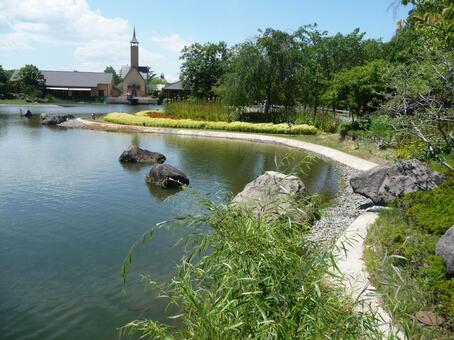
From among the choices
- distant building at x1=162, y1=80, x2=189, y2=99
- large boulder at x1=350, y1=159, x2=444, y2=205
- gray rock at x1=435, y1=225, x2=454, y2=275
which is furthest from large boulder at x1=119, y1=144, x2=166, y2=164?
distant building at x1=162, y1=80, x2=189, y2=99

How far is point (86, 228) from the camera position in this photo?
1017 cm

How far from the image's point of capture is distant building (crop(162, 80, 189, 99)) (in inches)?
2657

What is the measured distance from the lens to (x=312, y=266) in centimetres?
403

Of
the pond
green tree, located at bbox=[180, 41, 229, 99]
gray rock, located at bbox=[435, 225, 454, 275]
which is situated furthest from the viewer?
green tree, located at bbox=[180, 41, 229, 99]

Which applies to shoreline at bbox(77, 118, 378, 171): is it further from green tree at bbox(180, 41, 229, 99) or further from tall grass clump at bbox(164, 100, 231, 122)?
green tree at bbox(180, 41, 229, 99)

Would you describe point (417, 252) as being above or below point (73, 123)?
above

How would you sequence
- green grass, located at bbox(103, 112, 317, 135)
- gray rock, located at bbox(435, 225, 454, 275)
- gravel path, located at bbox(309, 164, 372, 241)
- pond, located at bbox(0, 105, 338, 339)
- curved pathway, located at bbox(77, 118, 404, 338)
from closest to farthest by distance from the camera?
curved pathway, located at bbox(77, 118, 404, 338)
gray rock, located at bbox(435, 225, 454, 275)
pond, located at bbox(0, 105, 338, 339)
gravel path, located at bbox(309, 164, 372, 241)
green grass, located at bbox(103, 112, 317, 135)

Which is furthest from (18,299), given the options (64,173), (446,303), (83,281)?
(64,173)

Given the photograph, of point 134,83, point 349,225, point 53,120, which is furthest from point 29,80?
point 349,225

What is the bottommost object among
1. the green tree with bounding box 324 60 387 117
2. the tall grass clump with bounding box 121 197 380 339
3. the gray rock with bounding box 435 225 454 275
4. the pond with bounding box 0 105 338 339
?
the pond with bounding box 0 105 338 339

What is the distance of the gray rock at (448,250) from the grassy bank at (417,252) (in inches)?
3.8

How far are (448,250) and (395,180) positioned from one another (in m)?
4.43

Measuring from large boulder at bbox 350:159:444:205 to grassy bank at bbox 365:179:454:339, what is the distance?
76 centimetres

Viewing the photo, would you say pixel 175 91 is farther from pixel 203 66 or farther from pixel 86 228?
pixel 86 228
